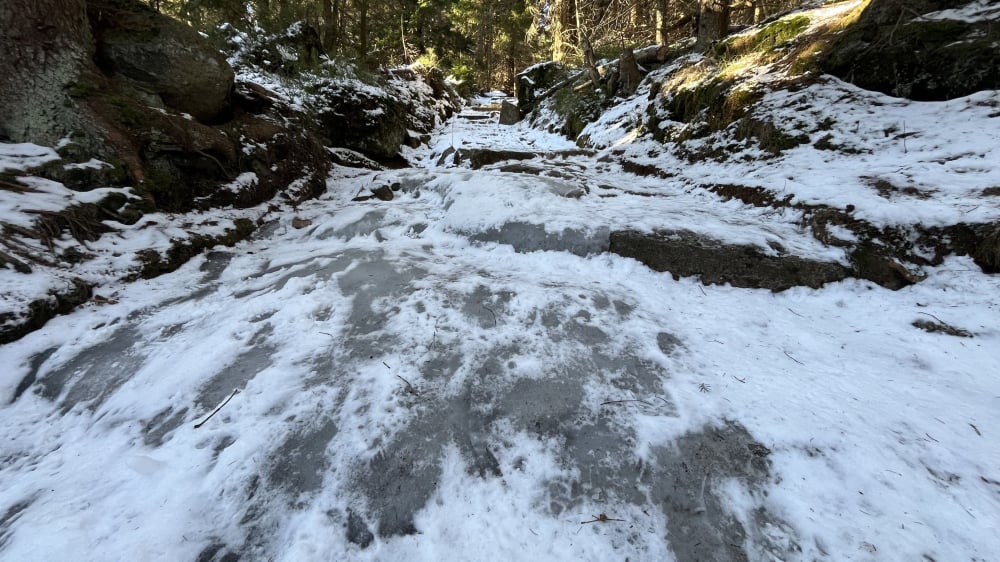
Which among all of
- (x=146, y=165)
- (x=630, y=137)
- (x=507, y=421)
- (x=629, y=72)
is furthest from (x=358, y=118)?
(x=507, y=421)

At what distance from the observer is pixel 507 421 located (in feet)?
8.71

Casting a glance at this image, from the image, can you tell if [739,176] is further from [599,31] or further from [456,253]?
[599,31]

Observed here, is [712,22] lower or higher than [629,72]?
higher

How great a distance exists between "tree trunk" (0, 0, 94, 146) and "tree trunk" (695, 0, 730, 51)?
1368cm

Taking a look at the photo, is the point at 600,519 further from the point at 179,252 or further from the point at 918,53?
the point at 918,53

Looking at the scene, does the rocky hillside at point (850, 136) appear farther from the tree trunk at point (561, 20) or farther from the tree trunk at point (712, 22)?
the tree trunk at point (561, 20)

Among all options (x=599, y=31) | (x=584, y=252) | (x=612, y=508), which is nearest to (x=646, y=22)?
(x=599, y=31)

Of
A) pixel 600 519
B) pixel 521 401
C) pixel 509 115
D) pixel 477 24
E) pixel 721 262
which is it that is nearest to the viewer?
pixel 600 519

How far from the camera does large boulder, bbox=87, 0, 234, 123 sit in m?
5.79

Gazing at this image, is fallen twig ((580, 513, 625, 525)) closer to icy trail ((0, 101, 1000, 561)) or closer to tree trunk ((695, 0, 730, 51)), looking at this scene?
icy trail ((0, 101, 1000, 561))

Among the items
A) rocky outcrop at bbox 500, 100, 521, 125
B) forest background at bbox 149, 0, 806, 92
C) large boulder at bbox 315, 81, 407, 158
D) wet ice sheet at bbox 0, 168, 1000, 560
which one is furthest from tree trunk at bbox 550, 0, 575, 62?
wet ice sheet at bbox 0, 168, 1000, 560

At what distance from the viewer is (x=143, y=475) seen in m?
2.19

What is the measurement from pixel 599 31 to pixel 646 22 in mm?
8682

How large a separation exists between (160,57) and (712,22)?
13392 millimetres
